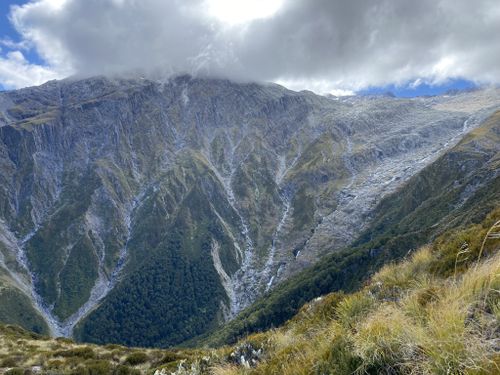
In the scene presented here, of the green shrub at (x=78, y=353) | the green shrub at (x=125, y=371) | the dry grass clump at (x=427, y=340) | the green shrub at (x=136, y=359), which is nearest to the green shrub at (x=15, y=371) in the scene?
the green shrub at (x=78, y=353)

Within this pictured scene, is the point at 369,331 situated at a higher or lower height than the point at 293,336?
higher

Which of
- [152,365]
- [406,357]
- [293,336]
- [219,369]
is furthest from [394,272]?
[152,365]

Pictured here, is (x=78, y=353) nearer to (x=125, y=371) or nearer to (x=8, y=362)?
(x=8, y=362)

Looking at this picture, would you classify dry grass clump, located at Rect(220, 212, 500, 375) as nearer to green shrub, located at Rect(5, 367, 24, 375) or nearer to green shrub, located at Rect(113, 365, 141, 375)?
green shrub, located at Rect(113, 365, 141, 375)

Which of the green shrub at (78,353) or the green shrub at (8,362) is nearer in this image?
the green shrub at (8,362)

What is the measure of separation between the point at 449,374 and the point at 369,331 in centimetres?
180

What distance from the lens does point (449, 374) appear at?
5.47m

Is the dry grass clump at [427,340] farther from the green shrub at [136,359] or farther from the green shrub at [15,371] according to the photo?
the green shrub at [136,359]

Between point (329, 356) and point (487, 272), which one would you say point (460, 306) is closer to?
point (487, 272)

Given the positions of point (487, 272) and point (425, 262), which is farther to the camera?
point (425, 262)

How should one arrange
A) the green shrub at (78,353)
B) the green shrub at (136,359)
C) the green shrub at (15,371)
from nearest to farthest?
the green shrub at (15,371)
the green shrub at (136,359)
the green shrub at (78,353)

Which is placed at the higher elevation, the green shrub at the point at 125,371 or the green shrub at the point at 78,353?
the green shrub at the point at 78,353

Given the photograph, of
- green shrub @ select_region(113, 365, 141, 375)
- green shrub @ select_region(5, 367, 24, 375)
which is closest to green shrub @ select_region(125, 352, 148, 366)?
green shrub @ select_region(113, 365, 141, 375)

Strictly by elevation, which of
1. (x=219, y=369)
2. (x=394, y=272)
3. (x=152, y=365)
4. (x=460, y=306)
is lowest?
(x=152, y=365)
